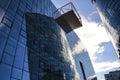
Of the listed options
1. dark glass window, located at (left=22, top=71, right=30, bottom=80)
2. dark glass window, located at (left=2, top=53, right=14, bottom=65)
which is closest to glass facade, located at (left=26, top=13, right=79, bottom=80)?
dark glass window, located at (left=22, top=71, right=30, bottom=80)

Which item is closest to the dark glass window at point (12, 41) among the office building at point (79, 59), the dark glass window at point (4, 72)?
the dark glass window at point (4, 72)

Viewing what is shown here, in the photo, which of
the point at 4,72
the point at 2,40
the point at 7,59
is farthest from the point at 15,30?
the point at 4,72

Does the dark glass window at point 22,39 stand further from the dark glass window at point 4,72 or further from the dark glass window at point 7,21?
the dark glass window at point 4,72

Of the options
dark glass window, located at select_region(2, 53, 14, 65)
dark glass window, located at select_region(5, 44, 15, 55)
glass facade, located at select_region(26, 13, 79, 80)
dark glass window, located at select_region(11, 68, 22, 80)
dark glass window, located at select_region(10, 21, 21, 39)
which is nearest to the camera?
dark glass window, located at select_region(2, 53, 14, 65)

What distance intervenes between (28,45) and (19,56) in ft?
9.56

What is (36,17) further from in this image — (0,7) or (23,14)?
(0,7)

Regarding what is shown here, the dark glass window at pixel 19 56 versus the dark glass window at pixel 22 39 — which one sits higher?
the dark glass window at pixel 22 39

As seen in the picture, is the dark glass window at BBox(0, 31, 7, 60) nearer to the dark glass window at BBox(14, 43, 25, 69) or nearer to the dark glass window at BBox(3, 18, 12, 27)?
the dark glass window at BBox(3, 18, 12, 27)

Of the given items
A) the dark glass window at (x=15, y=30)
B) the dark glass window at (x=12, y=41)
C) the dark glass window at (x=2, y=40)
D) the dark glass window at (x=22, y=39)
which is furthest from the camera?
the dark glass window at (x=22, y=39)

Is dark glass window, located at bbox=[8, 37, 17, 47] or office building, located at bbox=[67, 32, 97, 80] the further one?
office building, located at bbox=[67, 32, 97, 80]

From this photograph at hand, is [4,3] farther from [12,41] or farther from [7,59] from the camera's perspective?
[7,59]

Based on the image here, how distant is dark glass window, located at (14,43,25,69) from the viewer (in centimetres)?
1445

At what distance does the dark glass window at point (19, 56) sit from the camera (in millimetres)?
14446

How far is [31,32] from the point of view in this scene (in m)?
19.8
